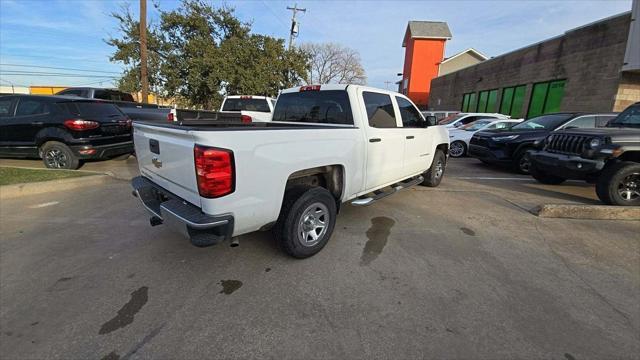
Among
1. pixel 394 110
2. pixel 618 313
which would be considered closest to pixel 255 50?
pixel 394 110

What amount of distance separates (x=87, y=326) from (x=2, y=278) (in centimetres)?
145

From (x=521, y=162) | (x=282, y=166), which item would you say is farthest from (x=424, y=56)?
(x=282, y=166)

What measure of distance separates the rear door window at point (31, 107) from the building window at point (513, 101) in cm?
2053

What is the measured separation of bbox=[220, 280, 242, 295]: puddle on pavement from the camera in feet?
9.14

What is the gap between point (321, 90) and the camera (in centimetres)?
415

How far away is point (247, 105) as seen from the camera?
10.4 meters

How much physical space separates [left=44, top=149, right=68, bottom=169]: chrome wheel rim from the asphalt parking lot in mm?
2552

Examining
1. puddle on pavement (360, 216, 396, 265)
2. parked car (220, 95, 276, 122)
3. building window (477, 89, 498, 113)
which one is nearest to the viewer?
puddle on pavement (360, 216, 396, 265)

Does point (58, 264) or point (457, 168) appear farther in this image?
point (457, 168)

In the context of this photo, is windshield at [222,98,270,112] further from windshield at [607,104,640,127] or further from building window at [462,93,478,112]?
building window at [462,93,478,112]

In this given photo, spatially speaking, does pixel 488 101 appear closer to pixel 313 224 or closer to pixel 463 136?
pixel 463 136

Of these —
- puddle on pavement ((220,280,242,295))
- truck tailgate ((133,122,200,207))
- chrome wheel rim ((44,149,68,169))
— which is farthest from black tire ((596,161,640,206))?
chrome wheel rim ((44,149,68,169))

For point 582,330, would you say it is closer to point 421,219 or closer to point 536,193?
point 421,219

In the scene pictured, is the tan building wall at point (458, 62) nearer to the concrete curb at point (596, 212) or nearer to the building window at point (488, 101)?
the building window at point (488, 101)
